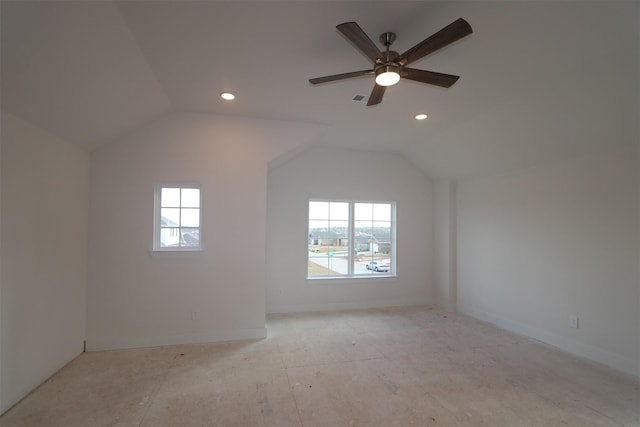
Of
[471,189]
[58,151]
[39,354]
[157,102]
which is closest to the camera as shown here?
[39,354]

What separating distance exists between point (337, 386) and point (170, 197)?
9.48ft

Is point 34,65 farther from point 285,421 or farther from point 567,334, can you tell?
point 567,334

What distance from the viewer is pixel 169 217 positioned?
3727 millimetres

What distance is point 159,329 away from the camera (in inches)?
140

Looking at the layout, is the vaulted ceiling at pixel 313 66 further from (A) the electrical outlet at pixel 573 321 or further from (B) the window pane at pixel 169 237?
(A) the electrical outlet at pixel 573 321

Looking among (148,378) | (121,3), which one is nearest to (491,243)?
(148,378)

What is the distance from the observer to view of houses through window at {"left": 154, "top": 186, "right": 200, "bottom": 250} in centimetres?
370

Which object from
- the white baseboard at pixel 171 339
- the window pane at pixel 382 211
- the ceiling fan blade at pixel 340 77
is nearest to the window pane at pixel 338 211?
the window pane at pixel 382 211

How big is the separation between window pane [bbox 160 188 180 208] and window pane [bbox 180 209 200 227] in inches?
5.7

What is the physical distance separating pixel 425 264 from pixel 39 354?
212 inches

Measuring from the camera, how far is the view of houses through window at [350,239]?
5.19 m

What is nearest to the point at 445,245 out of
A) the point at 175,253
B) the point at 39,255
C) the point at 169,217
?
the point at 175,253

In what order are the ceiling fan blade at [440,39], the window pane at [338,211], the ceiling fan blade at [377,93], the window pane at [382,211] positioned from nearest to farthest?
the ceiling fan blade at [440,39] < the ceiling fan blade at [377,93] < the window pane at [338,211] < the window pane at [382,211]

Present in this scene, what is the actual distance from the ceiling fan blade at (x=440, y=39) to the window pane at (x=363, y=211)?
11.7 feet
